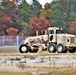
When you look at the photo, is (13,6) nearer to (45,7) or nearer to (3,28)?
(45,7)

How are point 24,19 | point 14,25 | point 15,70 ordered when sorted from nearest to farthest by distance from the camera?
point 15,70
point 14,25
point 24,19

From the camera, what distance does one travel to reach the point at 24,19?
9062cm

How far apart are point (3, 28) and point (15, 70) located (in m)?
62.5

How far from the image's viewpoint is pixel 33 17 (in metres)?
89.6

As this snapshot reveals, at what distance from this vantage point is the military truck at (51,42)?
38169mm

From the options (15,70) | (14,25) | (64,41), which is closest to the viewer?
(15,70)

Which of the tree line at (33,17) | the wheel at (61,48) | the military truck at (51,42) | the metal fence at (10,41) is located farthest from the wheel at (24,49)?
the tree line at (33,17)

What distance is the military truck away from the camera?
38.2 metres

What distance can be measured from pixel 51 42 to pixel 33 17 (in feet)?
166

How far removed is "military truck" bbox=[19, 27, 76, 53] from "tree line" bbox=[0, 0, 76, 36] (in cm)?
3522

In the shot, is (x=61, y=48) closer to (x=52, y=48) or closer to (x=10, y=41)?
(x=52, y=48)

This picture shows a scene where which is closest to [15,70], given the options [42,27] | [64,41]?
[64,41]

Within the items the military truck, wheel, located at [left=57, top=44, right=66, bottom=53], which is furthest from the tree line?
wheel, located at [left=57, top=44, right=66, bottom=53]

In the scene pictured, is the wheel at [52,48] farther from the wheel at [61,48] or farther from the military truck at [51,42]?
the wheel at [61,48]
